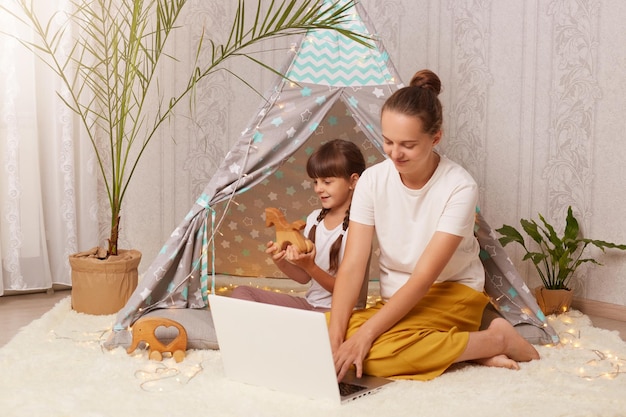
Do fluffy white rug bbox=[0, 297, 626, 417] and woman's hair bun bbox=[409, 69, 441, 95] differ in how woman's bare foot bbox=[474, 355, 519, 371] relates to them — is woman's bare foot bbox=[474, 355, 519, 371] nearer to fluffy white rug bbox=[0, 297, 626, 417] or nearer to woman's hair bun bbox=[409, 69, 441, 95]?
fluffy white rug bbox=[0, 297, 626, 417]

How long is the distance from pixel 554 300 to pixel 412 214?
3.24 feet

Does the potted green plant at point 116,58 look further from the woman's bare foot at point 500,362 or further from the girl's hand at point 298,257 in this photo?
the woman's bare foot at point 500,362

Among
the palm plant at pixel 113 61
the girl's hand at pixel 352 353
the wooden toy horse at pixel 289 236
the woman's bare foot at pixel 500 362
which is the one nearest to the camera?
the girl's hand at pixel 352 353

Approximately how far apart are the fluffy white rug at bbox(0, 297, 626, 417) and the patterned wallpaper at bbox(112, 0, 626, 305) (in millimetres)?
869

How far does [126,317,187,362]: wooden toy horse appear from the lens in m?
2.20

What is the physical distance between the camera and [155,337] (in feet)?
7.27

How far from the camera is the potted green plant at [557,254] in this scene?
2902 millimetres

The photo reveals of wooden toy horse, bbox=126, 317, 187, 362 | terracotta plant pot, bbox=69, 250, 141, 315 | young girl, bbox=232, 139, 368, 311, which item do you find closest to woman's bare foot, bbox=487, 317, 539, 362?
young girl, bbox=232, 139, 368, 311

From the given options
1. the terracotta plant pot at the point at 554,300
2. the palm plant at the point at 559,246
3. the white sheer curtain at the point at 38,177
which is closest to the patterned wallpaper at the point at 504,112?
the palm plant at the point at 559,246

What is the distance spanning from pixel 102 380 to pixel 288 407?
0.51 m

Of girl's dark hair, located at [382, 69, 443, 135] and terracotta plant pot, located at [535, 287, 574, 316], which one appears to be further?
terracotta plant pot, located at [535, 287, 574, 316]

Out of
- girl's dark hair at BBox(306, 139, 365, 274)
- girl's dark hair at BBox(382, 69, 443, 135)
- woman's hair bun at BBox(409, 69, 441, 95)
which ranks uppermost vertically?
woman's hair bun at BBox(409, 69, 441, 95)

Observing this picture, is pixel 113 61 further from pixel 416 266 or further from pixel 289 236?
pixel 416 266

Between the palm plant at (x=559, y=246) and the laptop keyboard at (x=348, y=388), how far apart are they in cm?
122
